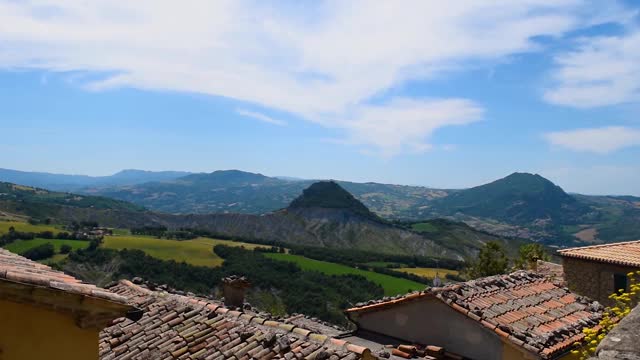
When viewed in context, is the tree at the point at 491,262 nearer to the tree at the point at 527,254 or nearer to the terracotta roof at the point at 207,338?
the tree at the point at 527,254

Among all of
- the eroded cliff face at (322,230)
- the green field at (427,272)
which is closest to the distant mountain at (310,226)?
the eroded cliff face at (322,230)

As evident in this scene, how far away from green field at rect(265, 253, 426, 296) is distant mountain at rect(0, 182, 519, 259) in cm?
4806

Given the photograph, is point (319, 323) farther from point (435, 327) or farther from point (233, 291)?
point (435, 327)

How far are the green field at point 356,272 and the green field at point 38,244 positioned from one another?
31506 millimetres

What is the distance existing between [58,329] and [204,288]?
2565 inches

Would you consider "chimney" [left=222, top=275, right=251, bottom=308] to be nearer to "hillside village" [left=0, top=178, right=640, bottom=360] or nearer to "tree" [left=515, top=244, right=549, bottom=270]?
"hillside village" [left=0, top=178, right=640, bottom=360]

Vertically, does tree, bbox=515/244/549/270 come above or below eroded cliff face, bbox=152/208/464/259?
above

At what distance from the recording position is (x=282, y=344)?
9836mm

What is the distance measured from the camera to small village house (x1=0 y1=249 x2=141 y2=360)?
559 cm

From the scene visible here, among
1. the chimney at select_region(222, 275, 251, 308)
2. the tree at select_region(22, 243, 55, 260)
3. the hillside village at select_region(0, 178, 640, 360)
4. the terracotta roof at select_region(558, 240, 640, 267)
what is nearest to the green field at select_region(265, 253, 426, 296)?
the tree at select_region(22, 243, 55, 260)

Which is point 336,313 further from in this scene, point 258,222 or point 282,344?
point 258,222

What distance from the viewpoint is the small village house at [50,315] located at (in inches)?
220

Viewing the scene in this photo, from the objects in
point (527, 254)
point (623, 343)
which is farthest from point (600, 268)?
point (623, 343)

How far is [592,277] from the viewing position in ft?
81.1
